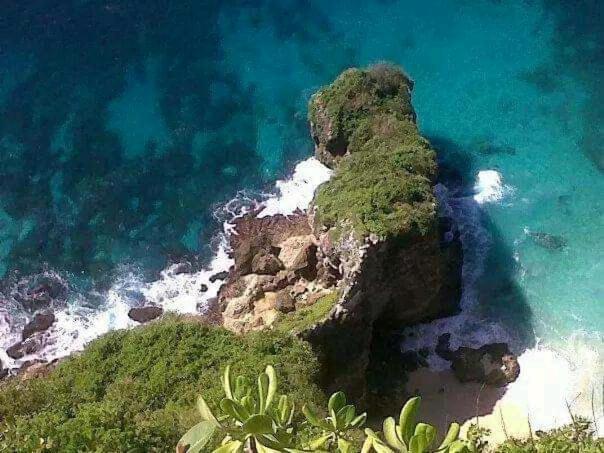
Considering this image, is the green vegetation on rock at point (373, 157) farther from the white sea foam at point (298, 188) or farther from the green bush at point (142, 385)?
the green bush at point (142, 385)

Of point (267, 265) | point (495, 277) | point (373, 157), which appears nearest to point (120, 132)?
point (267, 265)

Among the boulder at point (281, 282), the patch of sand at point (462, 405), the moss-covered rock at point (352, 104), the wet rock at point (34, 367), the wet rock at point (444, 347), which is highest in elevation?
the moss-covered rock at point (352, 104)

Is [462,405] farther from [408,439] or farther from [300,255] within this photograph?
[408,439]

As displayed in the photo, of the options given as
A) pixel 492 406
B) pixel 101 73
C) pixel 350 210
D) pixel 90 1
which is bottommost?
pixel 492 406

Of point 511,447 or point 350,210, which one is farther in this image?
point 350,210

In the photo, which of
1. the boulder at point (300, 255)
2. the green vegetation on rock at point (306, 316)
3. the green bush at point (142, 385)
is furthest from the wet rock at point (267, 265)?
the green bush at point (142, 385)

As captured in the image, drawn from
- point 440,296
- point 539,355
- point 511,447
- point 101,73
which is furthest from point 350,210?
point 101,73

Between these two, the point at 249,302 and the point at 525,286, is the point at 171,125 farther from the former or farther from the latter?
the point at 525,286
